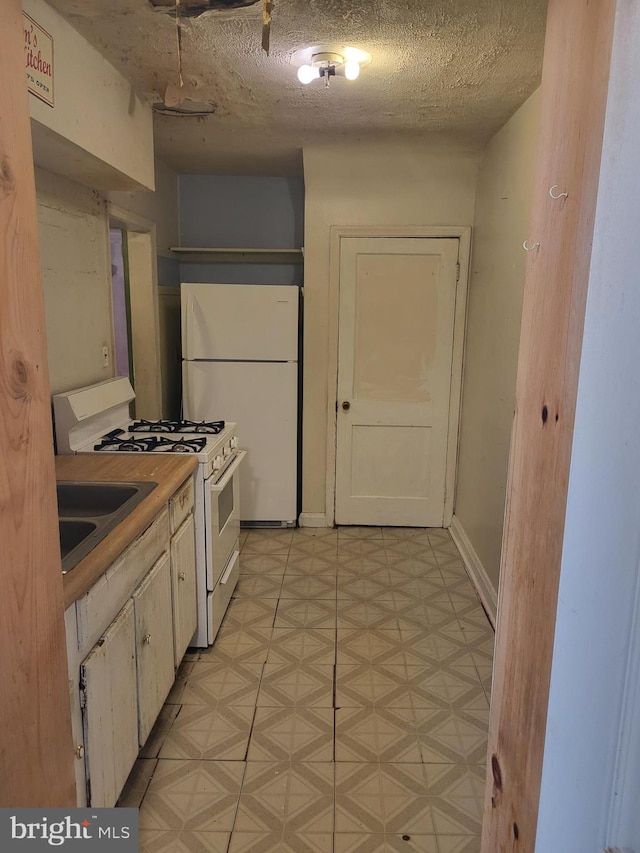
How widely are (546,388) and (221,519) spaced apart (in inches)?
84.7

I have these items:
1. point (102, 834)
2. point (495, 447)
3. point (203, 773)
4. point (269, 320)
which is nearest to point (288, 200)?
point (269, 320)

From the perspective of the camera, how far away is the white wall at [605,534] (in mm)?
582

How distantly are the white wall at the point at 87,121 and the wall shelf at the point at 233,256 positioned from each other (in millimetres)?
1547

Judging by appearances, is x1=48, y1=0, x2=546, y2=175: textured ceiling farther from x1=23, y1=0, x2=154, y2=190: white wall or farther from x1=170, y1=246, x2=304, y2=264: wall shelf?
x1=170, y1=246, x2=304, y2=264: wall shelf

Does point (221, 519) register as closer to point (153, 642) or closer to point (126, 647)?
point (153, 642)

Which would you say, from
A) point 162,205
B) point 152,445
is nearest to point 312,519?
point 152,445

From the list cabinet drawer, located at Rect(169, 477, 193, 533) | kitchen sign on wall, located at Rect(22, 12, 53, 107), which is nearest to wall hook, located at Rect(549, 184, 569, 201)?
kitchen sign on wall, located at Rect(22, 12, 53, 107)

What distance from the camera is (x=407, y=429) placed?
12.9 feet

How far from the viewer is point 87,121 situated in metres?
1.96

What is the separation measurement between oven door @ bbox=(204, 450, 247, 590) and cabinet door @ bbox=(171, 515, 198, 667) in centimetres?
8

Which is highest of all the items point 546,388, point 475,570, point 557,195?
point 557,195

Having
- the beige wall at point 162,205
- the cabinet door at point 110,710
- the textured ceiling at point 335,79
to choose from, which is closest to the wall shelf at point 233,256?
the beige wall at point 162,205

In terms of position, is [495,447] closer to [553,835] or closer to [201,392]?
[201,392]

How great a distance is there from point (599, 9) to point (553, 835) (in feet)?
3.10
